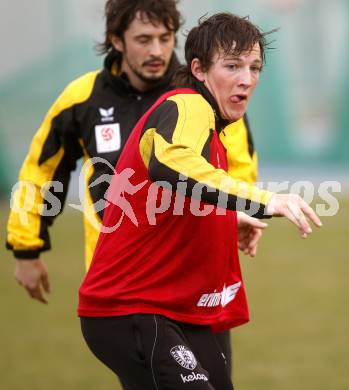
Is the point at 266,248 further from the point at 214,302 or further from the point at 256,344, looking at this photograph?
the point at 214,302

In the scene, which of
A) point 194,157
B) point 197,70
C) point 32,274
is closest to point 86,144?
point 32,274

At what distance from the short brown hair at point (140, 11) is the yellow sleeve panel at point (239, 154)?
65 cm

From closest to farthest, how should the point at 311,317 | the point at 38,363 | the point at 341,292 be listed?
the point at 38,363
the point at 311,317
the point at 341,292

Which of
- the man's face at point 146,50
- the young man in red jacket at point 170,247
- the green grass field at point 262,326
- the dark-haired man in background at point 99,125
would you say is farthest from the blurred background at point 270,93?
the young man in red jacket at point 170,247

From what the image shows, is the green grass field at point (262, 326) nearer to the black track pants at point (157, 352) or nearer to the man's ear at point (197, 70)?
the black track pants at point (157, 352)

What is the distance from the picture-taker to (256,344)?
7.50m

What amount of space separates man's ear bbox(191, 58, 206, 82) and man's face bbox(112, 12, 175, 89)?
4.26 ft

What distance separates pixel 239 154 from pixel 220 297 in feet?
4.27

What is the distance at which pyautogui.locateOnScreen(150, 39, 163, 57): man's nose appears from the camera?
207 inches

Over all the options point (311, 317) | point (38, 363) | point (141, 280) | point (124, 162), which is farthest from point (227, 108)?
point (311, 317)

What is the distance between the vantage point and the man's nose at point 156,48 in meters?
5.25

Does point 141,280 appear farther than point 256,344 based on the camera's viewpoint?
No

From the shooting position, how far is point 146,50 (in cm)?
528

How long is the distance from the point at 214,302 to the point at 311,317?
4.28 metres
